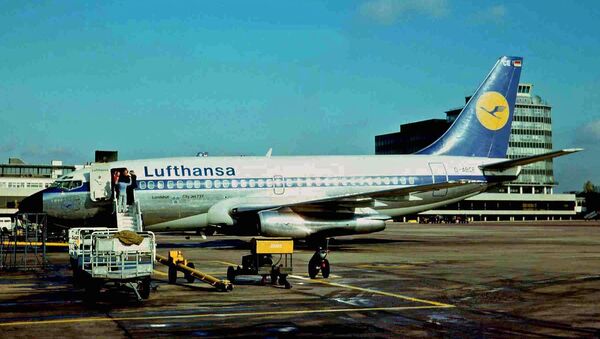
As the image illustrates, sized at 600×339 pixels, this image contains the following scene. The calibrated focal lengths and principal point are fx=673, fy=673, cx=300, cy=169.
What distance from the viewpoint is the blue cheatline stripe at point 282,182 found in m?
34.9

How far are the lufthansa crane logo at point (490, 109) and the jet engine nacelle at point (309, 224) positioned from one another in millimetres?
12865

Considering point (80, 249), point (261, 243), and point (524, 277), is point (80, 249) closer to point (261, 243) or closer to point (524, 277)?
point (261, 243)

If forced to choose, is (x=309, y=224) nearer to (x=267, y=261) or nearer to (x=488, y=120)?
(x=267, y=261)

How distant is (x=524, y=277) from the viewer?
22.1 m

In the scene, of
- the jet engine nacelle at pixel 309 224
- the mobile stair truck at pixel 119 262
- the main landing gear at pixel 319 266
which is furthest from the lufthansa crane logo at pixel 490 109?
the mobile stair truck at pixel 119 262

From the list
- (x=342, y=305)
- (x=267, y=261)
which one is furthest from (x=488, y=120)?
(x=342, y=305)

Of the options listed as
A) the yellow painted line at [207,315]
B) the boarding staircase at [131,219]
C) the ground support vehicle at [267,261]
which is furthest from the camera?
the boarding staircase at [131,219]

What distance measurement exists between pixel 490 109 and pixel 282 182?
1560cm

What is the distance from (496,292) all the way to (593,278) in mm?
5364

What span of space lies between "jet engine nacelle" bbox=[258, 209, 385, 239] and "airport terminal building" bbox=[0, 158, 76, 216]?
51.5 m

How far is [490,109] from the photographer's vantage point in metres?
43.6

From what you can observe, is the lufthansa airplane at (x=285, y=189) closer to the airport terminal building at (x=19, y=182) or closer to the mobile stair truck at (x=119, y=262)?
the mobile stair truck at (x=119, y=262)

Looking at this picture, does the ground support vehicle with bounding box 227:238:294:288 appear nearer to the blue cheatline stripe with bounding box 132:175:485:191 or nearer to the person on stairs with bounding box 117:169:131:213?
the person on stairs with bounding box 117:169:131:213

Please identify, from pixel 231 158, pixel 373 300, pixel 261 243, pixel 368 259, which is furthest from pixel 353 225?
pixel 373 300
